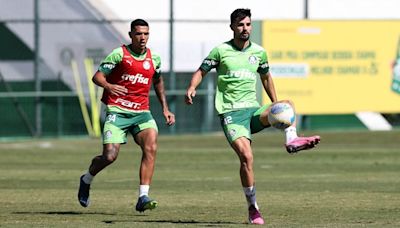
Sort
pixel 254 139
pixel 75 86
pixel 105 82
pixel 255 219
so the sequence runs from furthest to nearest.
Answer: pixel 75 86 < pixel 254 139 < pixel 105 82 < pixel 255 219

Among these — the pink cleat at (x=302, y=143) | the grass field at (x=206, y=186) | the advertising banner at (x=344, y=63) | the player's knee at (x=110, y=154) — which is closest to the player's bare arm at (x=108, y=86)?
the player's knee at (x=110, y=154)

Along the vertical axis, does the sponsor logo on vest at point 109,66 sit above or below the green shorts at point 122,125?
above

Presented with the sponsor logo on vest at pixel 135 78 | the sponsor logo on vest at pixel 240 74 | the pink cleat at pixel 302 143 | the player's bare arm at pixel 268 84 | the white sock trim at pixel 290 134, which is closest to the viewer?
the pink cleat at pixel 302 143

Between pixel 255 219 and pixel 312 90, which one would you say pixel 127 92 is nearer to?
pixel 255 219

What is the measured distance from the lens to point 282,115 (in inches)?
484

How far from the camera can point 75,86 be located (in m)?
34.1

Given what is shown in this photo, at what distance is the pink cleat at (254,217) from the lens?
40.4 ft

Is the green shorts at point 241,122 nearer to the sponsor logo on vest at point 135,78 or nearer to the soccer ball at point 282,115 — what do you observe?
the soccer ball at point 282,115

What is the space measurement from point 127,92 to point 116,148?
2.05ft

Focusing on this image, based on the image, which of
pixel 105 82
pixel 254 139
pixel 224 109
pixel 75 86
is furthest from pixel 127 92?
pixel 75 86

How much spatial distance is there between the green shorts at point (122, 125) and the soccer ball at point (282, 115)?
194cm

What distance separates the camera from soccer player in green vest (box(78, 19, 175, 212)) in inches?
538

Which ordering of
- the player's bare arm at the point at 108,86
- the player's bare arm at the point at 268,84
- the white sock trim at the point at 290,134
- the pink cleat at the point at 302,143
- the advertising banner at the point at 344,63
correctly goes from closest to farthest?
the pink cleat at the point at 302,143 < the white sock trim at the point at 290,134 < the player's bare arm at the point at 268,84 < the player's bare arm at the point at 108,86 < the advertising banner at the point at 344,63

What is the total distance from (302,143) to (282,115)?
0.49m
